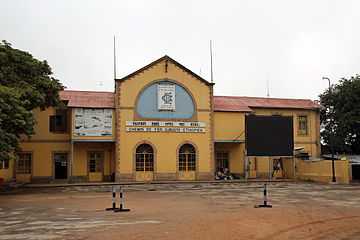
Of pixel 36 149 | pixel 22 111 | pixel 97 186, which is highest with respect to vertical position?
pixel 22 111

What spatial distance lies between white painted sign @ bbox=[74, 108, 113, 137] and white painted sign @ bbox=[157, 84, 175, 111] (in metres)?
4.09

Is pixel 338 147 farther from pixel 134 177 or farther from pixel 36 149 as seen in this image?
pixel 36 149

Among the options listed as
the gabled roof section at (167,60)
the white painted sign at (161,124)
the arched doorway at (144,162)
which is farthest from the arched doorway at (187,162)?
the gabled roof section at (167,60)

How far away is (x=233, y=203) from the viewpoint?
14.6 m

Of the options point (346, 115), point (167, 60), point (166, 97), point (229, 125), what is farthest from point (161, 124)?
point (346, 115)

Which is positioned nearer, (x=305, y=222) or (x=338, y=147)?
(x=305, y=222)

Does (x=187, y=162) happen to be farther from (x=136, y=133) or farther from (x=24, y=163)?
(x=24, y=163)

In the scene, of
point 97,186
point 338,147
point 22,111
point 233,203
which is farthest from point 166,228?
point 338,147

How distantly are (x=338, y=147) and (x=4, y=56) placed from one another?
1268 inches

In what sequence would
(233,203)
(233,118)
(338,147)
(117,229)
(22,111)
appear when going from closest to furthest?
(117,229), (233,203), (22,111), (233,118), (338,147)

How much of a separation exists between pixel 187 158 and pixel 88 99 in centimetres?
950

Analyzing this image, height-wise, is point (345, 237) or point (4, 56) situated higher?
point (4, 56)

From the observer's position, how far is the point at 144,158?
2916 centimetres

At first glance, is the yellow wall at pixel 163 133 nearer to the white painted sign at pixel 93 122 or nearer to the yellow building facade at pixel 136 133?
the yellow building facade at pixel 136 133
